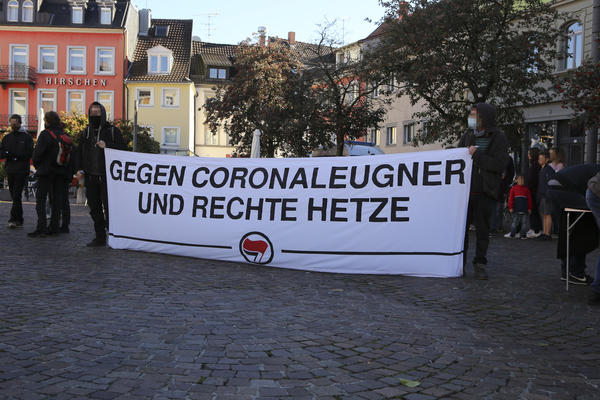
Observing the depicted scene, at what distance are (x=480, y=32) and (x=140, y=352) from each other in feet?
50.7

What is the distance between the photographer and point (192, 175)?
338 inches

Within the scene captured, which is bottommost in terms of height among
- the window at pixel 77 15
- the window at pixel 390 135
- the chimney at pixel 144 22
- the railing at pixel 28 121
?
the window at pixel 390 135

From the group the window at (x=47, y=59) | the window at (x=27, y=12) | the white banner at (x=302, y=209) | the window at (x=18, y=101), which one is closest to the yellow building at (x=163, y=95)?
the window at (x=47, y=59)

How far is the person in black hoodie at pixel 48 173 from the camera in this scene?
10469 millimetres

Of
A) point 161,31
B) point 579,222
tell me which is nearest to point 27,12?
point 161,31

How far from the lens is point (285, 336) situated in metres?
4.25

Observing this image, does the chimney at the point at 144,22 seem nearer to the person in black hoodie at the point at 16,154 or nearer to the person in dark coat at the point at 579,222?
the person in black hoodie at the point at 16,154

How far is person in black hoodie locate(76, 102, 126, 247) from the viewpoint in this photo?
30.1ft

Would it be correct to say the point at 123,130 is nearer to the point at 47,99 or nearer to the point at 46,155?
the point at 47,99

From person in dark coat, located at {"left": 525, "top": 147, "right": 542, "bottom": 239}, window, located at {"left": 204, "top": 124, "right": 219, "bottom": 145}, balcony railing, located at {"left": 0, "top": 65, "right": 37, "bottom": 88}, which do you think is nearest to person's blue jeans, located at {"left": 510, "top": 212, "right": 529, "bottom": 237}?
person in dark coat, located at {"left": 525, "top": 147, "right": 542, "bottom": 239}

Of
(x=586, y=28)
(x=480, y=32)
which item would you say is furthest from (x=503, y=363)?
(x=586, y=28)

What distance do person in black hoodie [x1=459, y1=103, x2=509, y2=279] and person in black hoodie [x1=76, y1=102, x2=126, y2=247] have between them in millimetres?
5370

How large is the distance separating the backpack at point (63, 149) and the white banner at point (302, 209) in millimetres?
2047

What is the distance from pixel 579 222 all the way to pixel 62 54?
173 ft
